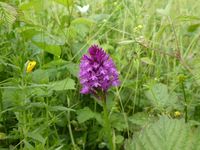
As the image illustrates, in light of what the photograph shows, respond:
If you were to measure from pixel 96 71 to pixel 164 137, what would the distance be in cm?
32

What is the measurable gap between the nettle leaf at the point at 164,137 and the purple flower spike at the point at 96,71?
0.75 ft

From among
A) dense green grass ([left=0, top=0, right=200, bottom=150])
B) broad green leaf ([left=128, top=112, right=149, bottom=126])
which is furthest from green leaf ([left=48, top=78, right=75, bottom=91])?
broad green leaf ([left=128, top=112, right=149, bottom=126])

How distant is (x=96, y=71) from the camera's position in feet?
4.23

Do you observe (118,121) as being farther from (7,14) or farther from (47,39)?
(7,14)

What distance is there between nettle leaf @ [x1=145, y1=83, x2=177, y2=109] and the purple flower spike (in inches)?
13.7

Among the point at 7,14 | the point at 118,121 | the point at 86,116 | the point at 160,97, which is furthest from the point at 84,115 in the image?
the point at 7,14

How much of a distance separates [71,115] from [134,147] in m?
0.69

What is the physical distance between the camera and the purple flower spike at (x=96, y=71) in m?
1.27

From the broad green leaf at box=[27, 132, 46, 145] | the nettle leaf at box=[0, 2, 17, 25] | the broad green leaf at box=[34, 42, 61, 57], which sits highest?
the nettle leaf at box=[0, 2, 17, 25]

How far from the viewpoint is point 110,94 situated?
1.84 metres

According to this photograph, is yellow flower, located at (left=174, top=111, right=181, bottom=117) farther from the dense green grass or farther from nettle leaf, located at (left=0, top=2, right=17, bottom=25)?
nettle leaf, located at (left=0, top=2, right=17, bottom=25)

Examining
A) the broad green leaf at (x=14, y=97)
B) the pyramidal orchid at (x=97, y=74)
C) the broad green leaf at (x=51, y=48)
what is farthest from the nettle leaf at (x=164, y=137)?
the broad green leaf at (x=51, y=48)

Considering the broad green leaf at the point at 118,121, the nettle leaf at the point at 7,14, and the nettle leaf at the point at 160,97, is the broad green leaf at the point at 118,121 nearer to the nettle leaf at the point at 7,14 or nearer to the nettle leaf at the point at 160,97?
the nettle leaf at the point at 160,97

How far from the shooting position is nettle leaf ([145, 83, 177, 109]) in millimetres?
1613
